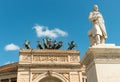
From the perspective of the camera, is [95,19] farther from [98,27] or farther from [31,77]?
[31,77]

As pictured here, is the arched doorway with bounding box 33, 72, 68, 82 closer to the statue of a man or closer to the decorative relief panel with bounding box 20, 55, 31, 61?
the decorative relief panel with bounding box 20, 55, 31, 61

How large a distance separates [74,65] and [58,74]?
232 centimetres

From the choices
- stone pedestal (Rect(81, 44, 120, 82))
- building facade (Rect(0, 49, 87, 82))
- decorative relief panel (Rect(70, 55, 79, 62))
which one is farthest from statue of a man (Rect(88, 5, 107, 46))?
decorative relief panel (Rect(70, 55, 79, 62))

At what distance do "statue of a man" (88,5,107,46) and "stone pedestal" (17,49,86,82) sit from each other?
19785mm

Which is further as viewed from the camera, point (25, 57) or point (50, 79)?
point (25, 57)

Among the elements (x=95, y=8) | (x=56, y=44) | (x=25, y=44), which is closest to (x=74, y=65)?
(x=56, y=44)

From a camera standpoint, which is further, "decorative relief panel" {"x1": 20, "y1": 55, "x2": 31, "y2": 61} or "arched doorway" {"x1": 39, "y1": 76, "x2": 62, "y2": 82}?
"decorative relief panel" {"x1": 20, "y1": 55, "x2": 31, "y2": 61}

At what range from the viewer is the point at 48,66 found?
83.8ft

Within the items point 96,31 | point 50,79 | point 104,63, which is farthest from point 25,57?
point 104,63

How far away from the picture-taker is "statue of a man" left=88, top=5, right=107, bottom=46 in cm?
562

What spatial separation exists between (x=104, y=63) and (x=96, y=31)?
990 mm

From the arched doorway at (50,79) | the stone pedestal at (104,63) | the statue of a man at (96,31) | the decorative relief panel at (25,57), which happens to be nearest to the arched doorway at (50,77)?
the arched doorway at (50,79)

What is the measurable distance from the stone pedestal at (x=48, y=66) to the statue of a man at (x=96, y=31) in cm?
1978

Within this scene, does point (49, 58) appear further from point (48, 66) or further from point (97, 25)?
point (97, 25)
